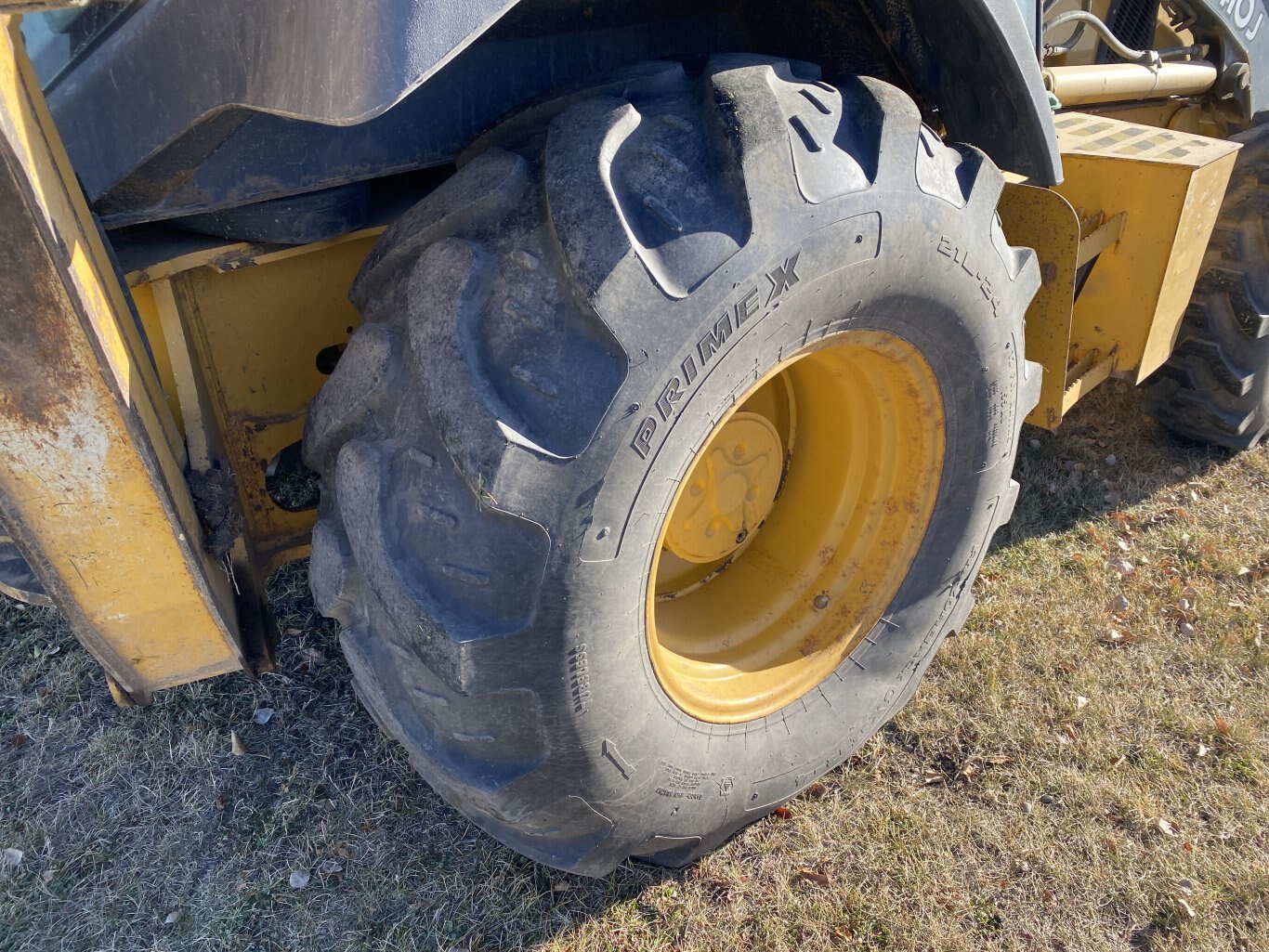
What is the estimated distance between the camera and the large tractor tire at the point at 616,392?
1445 mm

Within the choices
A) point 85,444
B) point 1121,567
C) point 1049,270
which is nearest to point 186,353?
point 85,444

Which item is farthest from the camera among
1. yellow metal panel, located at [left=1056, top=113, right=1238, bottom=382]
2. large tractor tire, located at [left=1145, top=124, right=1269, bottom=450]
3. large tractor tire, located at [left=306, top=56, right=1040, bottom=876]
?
large tractor tire, located at [left=1145, top=124, right=1269, bottom=450]

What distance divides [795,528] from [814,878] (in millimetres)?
786

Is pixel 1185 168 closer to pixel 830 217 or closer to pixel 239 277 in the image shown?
pixel 830 217

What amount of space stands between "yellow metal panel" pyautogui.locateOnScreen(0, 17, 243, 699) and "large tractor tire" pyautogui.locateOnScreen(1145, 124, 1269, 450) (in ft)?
9.97

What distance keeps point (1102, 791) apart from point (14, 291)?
2.49m

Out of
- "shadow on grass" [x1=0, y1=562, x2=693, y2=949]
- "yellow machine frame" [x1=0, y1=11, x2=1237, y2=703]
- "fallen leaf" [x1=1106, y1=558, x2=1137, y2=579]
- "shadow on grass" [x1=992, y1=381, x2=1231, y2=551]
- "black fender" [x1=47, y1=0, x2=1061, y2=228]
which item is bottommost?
"shadow on grass" [x1=992, y1=381, x2=1231, y2=551]

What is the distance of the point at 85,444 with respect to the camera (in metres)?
1.39

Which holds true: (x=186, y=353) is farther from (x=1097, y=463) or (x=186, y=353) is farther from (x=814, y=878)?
(x=1097, y=463)

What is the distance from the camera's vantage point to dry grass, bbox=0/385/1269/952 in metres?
2.12

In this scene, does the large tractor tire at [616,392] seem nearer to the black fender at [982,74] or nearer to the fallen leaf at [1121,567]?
the black fender at [982,74]

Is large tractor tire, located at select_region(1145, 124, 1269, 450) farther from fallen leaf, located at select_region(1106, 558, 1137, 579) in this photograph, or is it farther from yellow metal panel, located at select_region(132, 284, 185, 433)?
yellow metal panel, located at select_region(132, 284, 185, 433)

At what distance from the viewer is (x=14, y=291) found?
124 cm

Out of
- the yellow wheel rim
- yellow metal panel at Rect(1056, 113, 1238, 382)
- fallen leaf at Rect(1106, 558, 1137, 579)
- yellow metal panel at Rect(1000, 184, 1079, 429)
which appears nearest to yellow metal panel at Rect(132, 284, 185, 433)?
the yellow wheel rim
